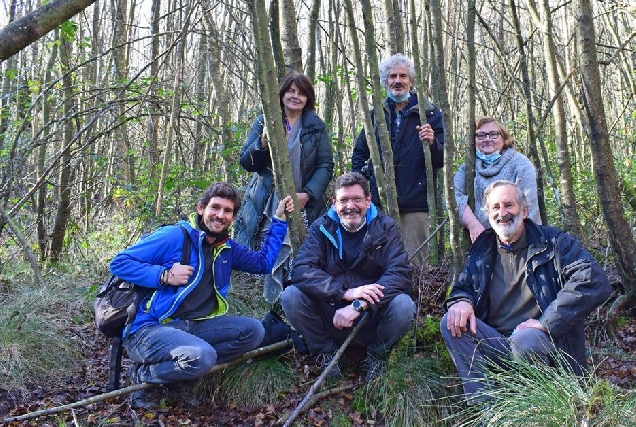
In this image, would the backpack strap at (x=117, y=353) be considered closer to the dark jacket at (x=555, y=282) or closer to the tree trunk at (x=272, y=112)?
the tree trunk at (x=272, y=112)

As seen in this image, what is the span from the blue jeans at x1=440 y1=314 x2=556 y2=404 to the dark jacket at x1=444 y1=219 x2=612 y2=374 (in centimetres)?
11

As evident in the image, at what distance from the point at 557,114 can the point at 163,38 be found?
1070 centimetres

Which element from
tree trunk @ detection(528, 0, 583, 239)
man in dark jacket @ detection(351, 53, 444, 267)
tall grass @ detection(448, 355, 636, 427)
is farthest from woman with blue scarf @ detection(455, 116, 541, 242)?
tall grass @ detection(448, 355, 636, 427)

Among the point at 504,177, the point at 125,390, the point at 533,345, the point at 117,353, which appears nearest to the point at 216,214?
the point at 117,353

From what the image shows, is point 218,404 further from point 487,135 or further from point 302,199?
point 487,135

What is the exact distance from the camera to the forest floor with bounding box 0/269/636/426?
12.6 feet

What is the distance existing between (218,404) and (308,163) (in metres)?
1.91

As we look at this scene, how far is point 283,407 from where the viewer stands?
3988 mm

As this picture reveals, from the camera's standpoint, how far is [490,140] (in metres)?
4.41

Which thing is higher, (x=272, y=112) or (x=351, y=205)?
(x=272, y=112)

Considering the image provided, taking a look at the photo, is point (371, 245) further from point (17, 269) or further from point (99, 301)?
point (17, 269)

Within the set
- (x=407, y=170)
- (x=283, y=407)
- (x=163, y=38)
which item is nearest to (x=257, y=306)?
(x=283, y=407)

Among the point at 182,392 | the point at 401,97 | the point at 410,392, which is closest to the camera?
the point at 410,392

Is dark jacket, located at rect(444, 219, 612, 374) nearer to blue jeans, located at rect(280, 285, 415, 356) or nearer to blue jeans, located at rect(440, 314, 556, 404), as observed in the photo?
blue jeans, located at rect(440, 314, 556, 404)
